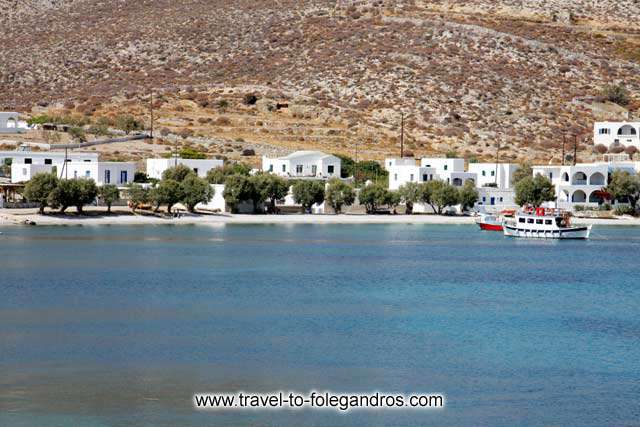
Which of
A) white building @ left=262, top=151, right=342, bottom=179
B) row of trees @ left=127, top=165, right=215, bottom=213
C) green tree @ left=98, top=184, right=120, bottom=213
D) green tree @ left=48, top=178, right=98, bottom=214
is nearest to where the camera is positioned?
green tree @ left=48, top=178, right=98, bottom=214

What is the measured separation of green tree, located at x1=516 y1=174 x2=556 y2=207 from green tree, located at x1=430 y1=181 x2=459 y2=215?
17.6 ft

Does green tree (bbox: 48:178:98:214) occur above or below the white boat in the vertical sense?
above

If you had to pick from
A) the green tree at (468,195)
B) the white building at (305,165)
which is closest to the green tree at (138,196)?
the white building at (305,165)

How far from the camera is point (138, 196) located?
88750 mm

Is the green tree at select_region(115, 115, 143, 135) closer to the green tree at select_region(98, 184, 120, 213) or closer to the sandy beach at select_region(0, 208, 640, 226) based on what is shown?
the sandy beach at select_region(0, 208, 640, 226)

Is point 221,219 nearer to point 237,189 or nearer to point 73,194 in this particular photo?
point 237,189

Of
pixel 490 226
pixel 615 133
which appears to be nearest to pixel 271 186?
pixel 490 226

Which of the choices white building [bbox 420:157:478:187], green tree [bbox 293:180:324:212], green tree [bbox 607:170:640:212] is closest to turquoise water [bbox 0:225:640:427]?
green tree [bbox 293:180:324:212]

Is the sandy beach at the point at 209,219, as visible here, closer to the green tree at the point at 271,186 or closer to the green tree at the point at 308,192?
the green tree at the point at 308,192

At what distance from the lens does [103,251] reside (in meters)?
66.7

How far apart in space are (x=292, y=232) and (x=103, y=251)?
67.5ft

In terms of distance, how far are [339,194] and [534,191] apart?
630 inches

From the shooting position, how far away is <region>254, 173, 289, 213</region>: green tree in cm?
9262

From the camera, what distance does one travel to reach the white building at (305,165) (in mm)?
101688
